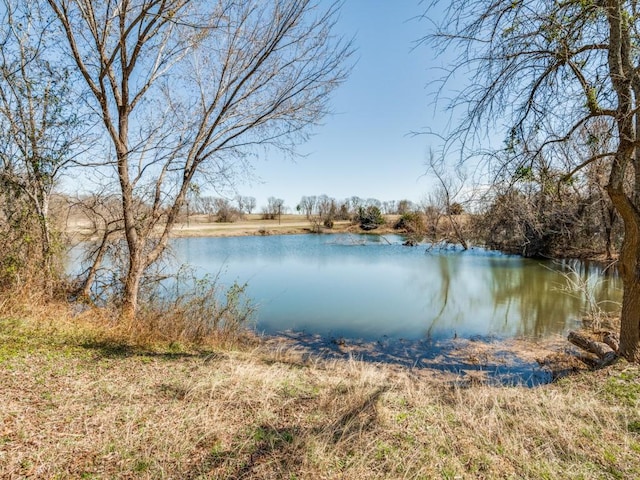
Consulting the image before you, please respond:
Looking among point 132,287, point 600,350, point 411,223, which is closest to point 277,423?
point 132,287

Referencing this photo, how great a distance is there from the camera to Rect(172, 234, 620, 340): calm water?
27.5 ft

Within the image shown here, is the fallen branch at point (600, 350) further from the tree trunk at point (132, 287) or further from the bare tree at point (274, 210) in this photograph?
the bare tree at point (274, 210)

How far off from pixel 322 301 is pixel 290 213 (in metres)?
62.2

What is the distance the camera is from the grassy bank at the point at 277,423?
7.31 ft

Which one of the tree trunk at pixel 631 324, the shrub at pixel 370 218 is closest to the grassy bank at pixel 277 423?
the tree trunk at pixel 631 324

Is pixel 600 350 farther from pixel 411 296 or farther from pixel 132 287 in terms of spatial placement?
pixel 132 287

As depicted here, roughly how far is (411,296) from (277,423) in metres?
9.35

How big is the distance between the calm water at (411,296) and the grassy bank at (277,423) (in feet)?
13.7

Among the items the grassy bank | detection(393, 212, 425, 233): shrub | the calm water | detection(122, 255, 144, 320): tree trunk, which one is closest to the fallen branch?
the grassy bank

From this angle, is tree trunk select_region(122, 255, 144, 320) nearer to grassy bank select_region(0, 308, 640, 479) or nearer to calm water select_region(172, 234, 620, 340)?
calm water select_region(172, 234, 620, 340)

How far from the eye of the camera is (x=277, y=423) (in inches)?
111

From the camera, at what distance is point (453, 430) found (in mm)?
2779

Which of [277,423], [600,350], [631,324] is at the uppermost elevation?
[631,324]

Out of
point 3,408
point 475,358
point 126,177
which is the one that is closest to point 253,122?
point 126,177
